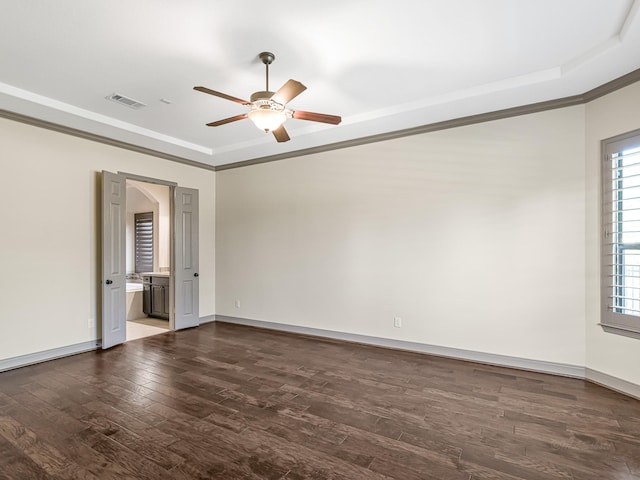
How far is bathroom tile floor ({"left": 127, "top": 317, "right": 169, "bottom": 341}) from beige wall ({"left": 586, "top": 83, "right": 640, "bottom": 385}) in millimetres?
5976

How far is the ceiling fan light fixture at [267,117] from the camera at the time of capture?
284cm

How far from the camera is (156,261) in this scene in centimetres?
750

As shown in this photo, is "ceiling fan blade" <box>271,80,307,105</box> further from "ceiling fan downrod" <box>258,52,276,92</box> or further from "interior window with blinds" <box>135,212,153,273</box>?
"interior window with blinds" <box>135,212,153,273</box>

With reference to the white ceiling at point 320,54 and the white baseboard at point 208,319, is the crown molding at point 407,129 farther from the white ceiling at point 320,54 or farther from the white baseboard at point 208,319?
the white baseboard at point 208,319

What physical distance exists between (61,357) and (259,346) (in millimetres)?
2493

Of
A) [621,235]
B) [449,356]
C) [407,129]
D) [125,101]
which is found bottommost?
[449,356]

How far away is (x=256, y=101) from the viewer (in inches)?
109

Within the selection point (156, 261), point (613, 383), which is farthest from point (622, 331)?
point (156, 261)

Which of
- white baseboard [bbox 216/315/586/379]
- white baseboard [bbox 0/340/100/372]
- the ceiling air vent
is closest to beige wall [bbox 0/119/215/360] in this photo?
white baseboard [bbox 0/340/100/372]

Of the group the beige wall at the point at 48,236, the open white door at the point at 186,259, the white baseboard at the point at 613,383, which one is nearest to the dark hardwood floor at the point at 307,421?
the white baseboard at the point at 613,383

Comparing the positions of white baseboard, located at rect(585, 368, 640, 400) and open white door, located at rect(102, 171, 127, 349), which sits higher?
open white door, located at rect(102, 171, 127, 349)

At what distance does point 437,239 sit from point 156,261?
6.07m

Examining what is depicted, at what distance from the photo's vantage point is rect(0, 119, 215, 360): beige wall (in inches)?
155

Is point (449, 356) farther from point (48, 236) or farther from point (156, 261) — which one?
point (156, 261)
